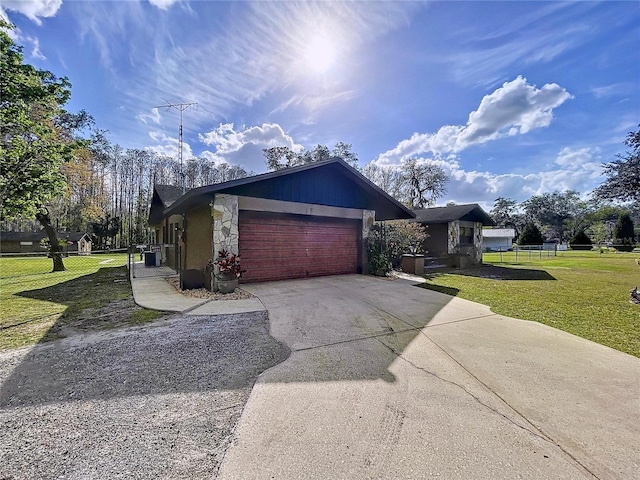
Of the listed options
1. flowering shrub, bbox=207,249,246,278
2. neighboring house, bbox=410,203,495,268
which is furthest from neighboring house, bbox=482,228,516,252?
flowering shrub, bbox=207,249,246,278

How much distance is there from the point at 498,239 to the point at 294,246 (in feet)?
141

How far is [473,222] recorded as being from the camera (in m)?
17.9

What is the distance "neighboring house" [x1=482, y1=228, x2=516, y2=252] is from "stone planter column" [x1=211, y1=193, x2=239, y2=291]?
135 ft

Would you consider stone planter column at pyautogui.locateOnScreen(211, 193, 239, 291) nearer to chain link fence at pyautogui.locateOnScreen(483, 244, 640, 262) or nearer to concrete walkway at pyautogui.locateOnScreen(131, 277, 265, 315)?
concrete walkway at pyautogui.locateOnScreen(131, 277, 265, 315)

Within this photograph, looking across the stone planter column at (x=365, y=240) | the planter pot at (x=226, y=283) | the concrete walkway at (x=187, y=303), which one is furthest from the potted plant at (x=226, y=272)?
the stone planter column at (x=365, y=240)

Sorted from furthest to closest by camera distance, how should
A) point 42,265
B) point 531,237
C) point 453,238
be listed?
point 531,237
point 42,265
point 453,238

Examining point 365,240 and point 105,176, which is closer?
point 365,240

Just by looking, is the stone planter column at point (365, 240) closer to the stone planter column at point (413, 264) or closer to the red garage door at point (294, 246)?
the red garage door at point (294, 246)

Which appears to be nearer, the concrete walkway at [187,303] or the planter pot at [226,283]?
the concrete walkway at [187,303]

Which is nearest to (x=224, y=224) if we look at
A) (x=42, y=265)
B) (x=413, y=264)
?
(x=413, y=264)

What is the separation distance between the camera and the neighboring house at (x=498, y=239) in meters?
40.6

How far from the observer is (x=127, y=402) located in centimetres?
258

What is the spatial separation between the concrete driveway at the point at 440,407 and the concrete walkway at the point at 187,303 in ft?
5.13

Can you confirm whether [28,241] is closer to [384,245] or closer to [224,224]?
[224,224]
